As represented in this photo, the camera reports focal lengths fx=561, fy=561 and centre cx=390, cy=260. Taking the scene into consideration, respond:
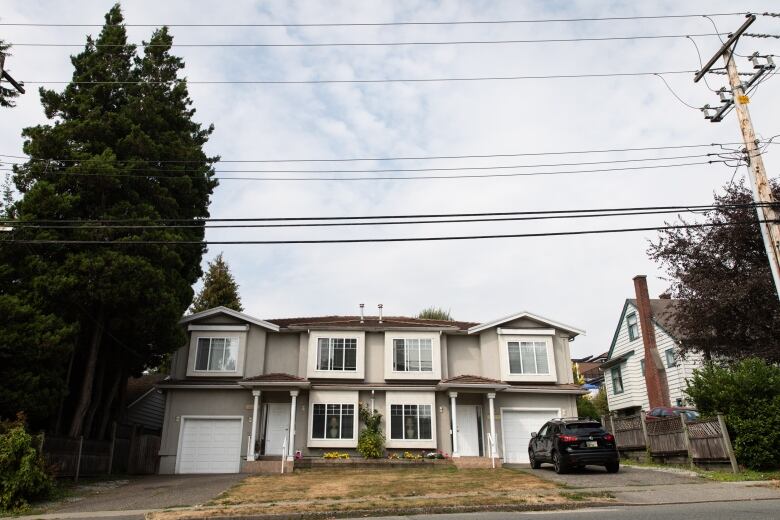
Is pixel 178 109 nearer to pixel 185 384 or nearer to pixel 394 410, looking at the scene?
pixel 185 384

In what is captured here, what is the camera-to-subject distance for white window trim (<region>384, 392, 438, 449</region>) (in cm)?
2409

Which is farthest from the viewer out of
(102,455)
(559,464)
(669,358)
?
(669,358)

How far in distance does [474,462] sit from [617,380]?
65.8 feet

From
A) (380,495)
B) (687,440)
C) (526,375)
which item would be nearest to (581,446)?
(687,440)

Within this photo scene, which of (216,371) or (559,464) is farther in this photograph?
(216,371)

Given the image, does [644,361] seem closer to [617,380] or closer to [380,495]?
[617,380]

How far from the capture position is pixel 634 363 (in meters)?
35.6

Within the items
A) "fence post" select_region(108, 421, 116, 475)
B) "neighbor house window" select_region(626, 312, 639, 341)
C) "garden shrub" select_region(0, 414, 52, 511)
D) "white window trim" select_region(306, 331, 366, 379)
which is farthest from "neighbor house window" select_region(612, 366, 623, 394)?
"garden shrub" select_region(0, 414, 52, 511)

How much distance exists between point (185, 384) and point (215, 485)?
28.8 ft

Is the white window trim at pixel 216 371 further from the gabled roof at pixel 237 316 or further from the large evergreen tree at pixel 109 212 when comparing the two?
the large evergreen tree at pixel 109 212

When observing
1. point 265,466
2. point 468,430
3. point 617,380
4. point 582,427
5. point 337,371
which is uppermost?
point 617,380

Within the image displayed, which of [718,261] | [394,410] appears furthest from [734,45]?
[394,410]

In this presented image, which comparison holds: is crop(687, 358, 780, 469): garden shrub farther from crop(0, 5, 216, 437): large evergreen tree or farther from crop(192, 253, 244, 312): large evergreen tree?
crop(192, 253, 244, 312): large evergreen tree

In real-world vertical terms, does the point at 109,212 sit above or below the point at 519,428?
above
